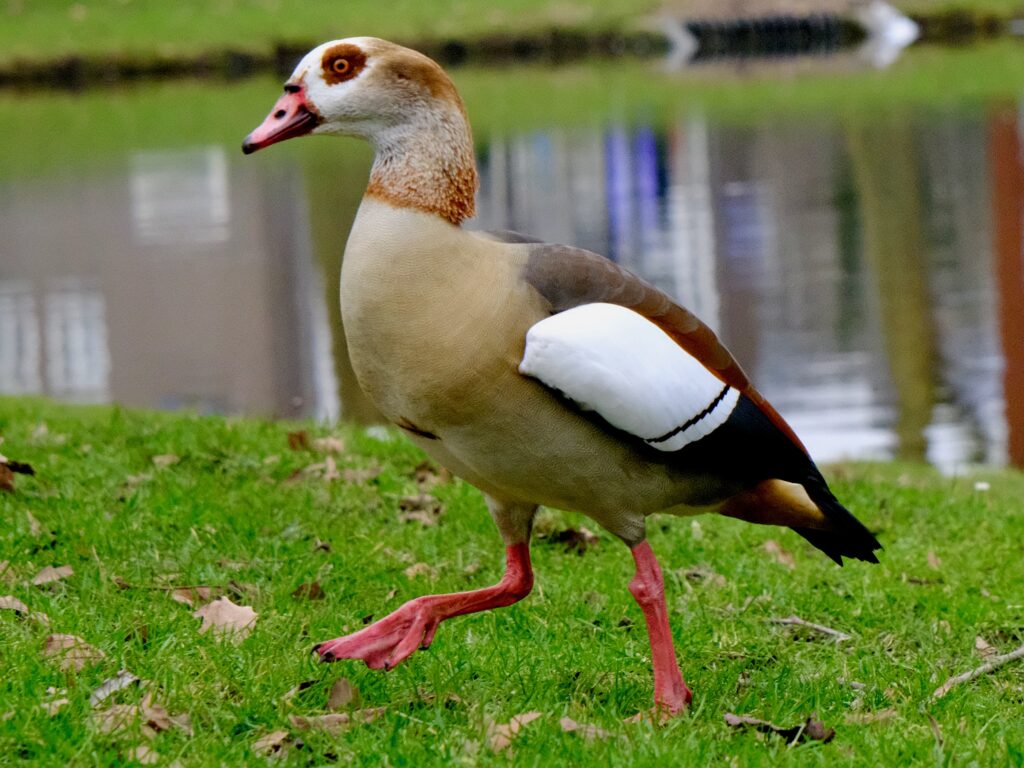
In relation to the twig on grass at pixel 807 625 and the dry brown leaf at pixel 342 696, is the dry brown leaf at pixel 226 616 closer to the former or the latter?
the dry brown leaf at pixel 342 696

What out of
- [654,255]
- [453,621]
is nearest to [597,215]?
Answer: [654,255]

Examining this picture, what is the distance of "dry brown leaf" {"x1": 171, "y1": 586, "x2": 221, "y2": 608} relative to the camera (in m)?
4.86

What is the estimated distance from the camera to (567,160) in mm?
24938

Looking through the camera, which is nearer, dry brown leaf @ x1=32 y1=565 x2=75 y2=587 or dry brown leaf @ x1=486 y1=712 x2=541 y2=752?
dry brown leaf @ x1=486 y1=712 x2=541 y2=752

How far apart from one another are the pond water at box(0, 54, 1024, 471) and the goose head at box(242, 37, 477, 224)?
19.3 feet

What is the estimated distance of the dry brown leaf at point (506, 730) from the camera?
143 inches

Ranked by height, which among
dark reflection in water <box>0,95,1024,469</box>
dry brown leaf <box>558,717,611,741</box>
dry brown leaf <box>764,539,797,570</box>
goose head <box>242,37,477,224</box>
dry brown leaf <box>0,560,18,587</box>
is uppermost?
goose head <box>242,37,477,224</box>

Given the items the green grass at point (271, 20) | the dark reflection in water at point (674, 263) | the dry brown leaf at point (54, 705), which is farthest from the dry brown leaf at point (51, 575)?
the green grass at point (271, 20)

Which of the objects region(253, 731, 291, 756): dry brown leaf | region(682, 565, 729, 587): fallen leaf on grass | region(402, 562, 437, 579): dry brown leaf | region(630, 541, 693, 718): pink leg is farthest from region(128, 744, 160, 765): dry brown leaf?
region(682, 565, 729, 587): fallen leaf on grass

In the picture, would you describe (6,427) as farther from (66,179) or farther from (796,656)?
(66,179)

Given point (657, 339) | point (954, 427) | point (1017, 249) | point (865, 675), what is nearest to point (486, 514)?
point (865, 675)

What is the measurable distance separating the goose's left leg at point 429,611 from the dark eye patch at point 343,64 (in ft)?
4.04

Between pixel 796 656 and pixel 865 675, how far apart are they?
31 cm

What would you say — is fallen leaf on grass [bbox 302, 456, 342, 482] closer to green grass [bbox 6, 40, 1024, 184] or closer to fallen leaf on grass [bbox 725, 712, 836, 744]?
fallen leaf on grass [bbox 725, 712, 836, 744]
